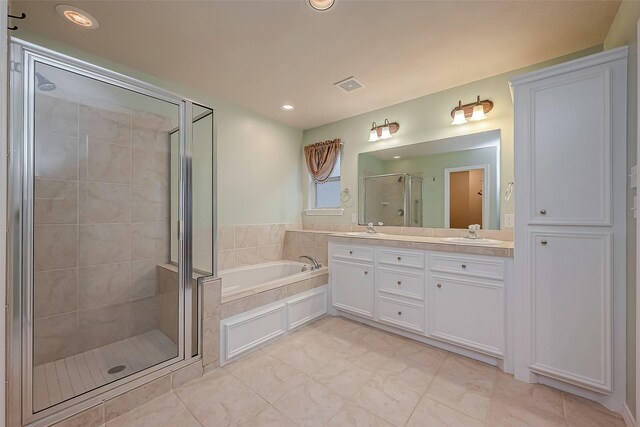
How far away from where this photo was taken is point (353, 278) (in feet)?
9.27

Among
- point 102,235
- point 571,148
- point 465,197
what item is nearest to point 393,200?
point 465,197

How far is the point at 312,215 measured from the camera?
12.9ft

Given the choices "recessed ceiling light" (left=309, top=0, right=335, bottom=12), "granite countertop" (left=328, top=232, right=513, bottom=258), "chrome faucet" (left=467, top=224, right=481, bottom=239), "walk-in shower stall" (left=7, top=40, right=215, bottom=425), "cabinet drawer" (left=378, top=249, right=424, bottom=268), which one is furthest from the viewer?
"chrome faucet" (left=467, top=224, right=481, bottom=239)

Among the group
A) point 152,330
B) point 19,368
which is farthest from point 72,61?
point 152,330

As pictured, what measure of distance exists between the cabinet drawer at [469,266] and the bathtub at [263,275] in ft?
4.06

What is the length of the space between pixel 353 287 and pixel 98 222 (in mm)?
2365

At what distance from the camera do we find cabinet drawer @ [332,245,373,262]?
8.90 feet

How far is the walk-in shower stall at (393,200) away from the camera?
9.94 feet

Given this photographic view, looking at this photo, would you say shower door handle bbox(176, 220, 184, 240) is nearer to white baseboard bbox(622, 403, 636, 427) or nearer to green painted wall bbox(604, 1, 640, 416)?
green painted wall bbox(604, 1, 640, 416)

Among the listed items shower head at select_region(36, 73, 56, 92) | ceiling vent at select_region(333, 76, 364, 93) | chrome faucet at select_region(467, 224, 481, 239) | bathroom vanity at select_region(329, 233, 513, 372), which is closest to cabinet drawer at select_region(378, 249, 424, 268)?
bathroom vanity at select_region(329, 233, 513, 372)

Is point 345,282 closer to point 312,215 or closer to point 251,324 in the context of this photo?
point 251,324

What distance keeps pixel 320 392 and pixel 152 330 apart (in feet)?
5.10

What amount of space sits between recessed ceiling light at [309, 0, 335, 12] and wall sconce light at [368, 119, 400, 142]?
167 cm

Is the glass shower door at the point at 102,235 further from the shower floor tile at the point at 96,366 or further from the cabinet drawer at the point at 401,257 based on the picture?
the cabinet drawer at the point at 401,257
